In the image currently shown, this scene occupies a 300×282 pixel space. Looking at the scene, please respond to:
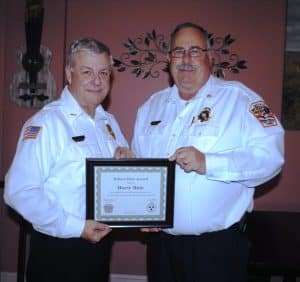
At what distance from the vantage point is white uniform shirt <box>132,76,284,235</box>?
6.18 feet

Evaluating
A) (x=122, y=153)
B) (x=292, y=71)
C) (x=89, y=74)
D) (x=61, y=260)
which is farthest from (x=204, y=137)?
(x=292, y=71)

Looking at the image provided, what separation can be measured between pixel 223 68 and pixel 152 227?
6.14ft

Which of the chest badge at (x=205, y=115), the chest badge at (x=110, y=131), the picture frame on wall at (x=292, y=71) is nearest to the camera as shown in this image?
the chest badge at (x=205, y=115)

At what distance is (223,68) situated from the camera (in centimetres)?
335

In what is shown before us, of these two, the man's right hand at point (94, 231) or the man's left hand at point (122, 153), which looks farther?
the man's left hand at point (122, 153)

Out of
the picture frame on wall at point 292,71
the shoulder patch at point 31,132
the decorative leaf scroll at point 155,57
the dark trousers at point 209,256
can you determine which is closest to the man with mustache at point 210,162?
the dark trousers at point 209,256

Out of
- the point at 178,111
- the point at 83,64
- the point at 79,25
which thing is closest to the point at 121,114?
the point at 79,25

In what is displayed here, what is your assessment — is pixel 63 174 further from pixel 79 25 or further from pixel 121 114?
pixel 79 25

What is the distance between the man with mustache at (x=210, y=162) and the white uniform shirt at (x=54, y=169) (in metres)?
0.43

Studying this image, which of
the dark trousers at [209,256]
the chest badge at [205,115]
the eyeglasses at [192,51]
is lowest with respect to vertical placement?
the dark trousers at [209,256]

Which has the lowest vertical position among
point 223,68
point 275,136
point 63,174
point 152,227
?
point 152,227

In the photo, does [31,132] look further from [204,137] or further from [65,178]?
[204,137]

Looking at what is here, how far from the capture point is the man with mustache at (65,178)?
1.77 m

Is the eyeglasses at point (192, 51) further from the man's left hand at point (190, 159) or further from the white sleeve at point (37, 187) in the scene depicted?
the white sleeve at point (37, 187)
